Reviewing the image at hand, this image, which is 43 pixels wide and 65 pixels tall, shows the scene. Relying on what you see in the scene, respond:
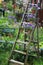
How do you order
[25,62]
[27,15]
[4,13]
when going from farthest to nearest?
[4,13]
[27,15]
[25,62]

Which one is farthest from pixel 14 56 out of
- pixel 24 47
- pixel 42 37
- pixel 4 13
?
pixel 4 13

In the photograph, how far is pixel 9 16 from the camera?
1166cm

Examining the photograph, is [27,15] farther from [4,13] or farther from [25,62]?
[4,13]

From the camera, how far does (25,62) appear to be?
6027 millimetres

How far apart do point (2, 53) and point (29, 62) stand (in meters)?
0.91

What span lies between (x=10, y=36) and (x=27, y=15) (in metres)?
1.86

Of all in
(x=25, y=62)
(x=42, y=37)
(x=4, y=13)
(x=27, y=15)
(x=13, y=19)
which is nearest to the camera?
(x=25, y=62)

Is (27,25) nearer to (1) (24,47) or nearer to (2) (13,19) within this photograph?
(1) (24,47)

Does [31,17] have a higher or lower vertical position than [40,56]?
higher

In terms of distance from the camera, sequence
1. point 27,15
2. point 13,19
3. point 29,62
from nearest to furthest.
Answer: point 29,62 < point 27,15 < point 13,19

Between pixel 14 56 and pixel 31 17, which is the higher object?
pixel 31 17

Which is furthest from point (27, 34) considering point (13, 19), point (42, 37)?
point (13, 19)

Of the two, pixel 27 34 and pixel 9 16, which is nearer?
pixel 27 34

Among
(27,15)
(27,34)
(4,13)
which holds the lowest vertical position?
(4,13)
